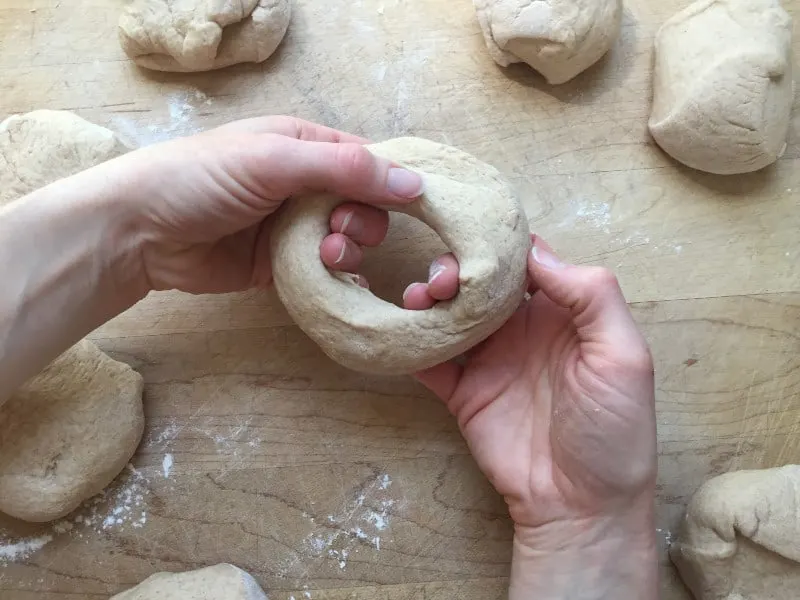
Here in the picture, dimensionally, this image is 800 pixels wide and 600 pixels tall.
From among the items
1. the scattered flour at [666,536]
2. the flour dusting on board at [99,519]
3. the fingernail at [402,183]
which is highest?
the fingernail at [402,183]

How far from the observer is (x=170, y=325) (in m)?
1.64

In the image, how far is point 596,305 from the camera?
128cm

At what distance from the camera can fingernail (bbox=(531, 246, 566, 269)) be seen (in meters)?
1.32

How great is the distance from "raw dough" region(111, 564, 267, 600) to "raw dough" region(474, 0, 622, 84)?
138 cm

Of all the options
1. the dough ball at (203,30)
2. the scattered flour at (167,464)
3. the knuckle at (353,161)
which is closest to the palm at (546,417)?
the knuckle at (353,161)

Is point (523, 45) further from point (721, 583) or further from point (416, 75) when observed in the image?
point (721, 583)

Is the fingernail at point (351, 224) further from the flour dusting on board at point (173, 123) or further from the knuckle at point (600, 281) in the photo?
the flour dusting on board at point (173, 123)

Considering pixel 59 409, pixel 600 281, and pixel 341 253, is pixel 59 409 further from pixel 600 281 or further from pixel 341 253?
pixel 600 281

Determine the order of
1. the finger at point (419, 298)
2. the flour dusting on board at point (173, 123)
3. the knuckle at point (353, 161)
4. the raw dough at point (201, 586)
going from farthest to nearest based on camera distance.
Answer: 1. the flour dusting on board at point (173, 123)
2. the raw dough at point (201, 586)
3. the finger at point (419, 298)
4. the knuckle at point (353, 161)

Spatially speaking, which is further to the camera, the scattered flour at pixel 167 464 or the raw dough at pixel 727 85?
the scattered flour at pixel 167 464

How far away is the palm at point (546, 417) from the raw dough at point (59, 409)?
2.62 feet

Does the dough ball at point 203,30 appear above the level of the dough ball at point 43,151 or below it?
above

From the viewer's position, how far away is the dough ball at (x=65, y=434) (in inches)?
58.9

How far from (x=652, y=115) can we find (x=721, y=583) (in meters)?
1.10
